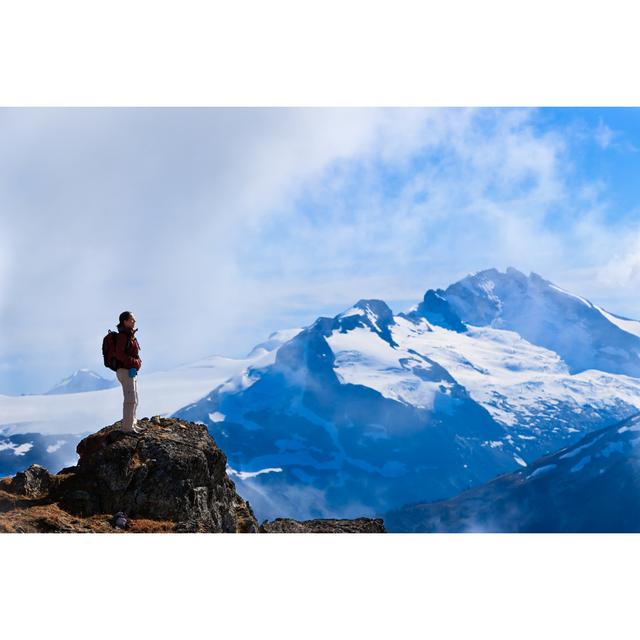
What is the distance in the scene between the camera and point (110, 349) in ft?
47.6

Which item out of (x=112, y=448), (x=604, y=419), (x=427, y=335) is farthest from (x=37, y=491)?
(x=427, y=335)

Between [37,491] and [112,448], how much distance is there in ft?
5.84

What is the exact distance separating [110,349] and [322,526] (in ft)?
25.8

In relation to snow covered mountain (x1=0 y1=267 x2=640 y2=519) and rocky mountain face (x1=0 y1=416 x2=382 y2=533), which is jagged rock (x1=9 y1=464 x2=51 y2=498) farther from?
snow covered mountain (x1=0 y1=267 x2=640 y2=519)

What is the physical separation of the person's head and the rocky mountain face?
2.46 metres

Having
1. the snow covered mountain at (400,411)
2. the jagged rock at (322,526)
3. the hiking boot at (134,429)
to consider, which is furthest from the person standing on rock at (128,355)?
the snow covered mountain at (400,411)

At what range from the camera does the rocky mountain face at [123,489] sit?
1420 centimetres

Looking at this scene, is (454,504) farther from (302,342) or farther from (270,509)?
(302,342)

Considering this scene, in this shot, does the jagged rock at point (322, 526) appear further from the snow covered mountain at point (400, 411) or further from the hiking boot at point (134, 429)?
the snow covered mountain at point (400, 411)

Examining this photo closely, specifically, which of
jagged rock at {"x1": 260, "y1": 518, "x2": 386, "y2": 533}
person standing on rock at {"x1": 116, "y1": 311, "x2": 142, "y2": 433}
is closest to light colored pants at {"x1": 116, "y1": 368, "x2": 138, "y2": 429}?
person standing on rock at {"x1": 116, "y1": 311, "x2": 142, "y2": 433}

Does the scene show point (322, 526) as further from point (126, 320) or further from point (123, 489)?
point (126, 320)

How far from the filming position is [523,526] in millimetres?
89438

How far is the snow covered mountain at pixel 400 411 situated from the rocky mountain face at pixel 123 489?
103273mm

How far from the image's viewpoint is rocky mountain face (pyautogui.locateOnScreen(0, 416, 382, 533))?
14195mm
